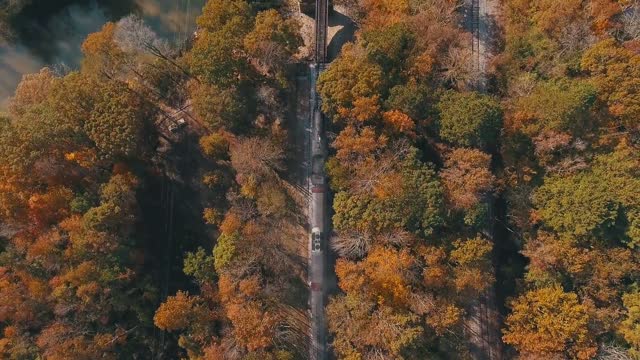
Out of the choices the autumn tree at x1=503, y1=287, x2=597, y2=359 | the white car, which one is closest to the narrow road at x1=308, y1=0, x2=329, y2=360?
the white car

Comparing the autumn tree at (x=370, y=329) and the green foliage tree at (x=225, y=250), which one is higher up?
the green foliage tree at (x=225, y=250)

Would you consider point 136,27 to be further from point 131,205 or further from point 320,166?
point 320,166

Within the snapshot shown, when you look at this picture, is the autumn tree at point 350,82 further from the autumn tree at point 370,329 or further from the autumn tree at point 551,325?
the autumn tree at point 551,325

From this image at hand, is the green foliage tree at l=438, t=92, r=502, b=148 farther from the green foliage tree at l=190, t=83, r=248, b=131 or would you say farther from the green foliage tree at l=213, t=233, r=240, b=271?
the green foliage tree at l=213, t=233, r=240, b=271

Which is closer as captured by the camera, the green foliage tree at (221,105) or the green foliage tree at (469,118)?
the green foliage tree at (469,118)

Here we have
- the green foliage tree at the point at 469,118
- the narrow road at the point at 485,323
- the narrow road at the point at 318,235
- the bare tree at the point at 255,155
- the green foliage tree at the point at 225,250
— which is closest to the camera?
the green foliage tree at the point at 469,118

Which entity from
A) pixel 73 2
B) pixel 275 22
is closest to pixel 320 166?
pixel 275 22

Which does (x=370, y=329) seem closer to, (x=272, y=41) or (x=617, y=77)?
(x=272, y=41)

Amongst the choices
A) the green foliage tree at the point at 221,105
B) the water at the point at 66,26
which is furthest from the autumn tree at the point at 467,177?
the water at the point at 66,26
